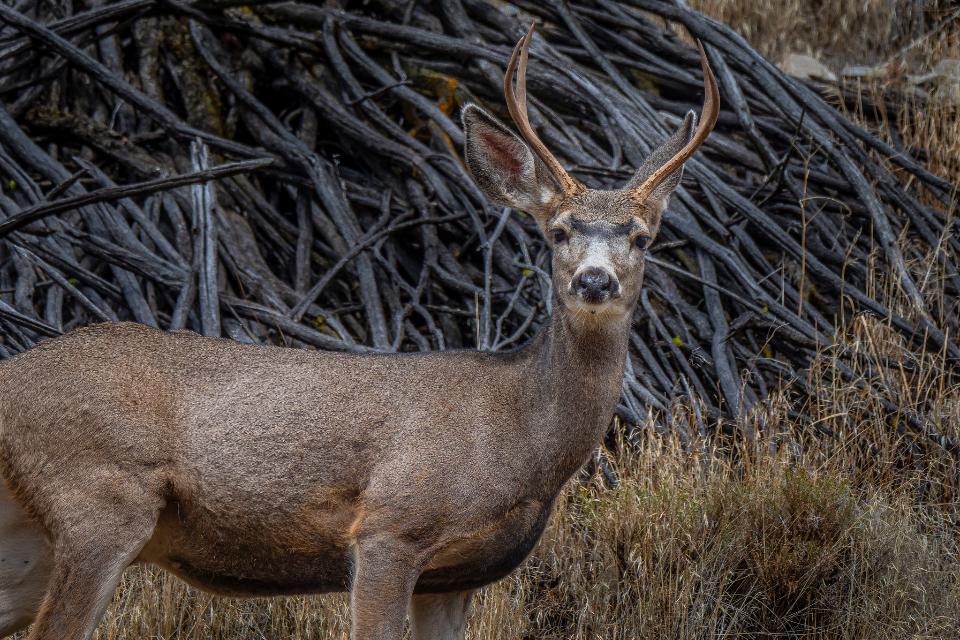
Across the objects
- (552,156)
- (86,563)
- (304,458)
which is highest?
(552,156)

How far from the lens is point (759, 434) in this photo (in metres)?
6.54

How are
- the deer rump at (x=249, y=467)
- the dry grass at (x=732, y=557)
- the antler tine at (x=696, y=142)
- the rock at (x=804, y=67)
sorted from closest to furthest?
1. the deer rump at (x=249, y=467)
2. the antler tine at (x=696, y=142)
3. the dry grass at (x=732, y=557)
4. the rock at (x=804, y=67)

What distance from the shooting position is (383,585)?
4480mm

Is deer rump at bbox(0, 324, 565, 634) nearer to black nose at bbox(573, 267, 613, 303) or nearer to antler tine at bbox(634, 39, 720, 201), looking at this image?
black nose at bbox(573, 267, 613, 303)

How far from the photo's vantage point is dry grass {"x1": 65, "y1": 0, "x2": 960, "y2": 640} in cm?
575

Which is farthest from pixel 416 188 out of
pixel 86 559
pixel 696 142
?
pixel 86 559

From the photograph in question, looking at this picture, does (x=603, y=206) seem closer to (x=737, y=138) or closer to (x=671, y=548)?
(x=671, y=548)

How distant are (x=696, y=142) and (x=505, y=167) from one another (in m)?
0.83

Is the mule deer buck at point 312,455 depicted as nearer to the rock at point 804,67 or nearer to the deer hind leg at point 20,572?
the deer hind leg at point 20,572

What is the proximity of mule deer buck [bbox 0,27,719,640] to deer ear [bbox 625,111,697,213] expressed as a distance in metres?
0.23

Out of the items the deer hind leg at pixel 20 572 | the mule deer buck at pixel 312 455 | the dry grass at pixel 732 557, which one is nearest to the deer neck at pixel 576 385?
the mule deer buck at pixel 312 455

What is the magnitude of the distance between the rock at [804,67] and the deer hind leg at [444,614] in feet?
21.7

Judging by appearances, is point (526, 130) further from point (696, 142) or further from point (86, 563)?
point (86, 563)

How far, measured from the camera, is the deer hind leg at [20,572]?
4895 millimetres
